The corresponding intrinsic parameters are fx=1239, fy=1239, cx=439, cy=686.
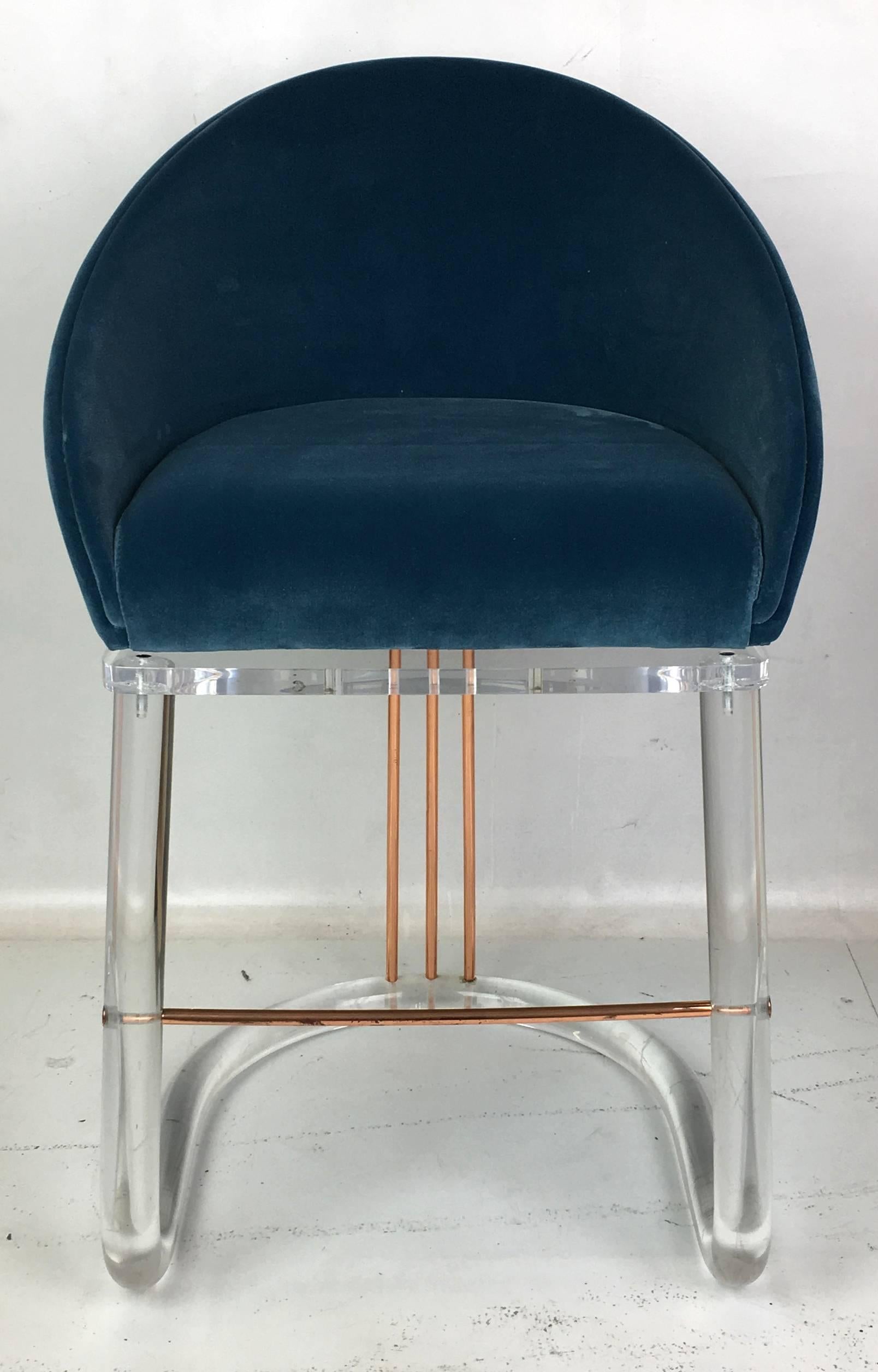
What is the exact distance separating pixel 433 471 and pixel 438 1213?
60cm

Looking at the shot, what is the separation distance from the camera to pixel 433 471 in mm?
833

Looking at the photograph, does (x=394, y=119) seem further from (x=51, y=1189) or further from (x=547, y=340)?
(x=51, y=1189)

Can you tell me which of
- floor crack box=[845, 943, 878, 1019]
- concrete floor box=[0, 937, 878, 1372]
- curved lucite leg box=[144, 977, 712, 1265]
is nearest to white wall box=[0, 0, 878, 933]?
floor crack box=[845, 943, 878, 1019]

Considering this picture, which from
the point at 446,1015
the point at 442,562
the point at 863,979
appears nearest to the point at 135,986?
the point at 446,1015

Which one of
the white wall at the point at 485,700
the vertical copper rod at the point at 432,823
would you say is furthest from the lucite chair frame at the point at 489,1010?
the white wall at the point at 485,700

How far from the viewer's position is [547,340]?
1145mm

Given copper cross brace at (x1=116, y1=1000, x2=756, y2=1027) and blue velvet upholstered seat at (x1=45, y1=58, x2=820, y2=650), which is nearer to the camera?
blue velvet upholstered seat at (x1=45, y1=58, x2=820, y2=650)

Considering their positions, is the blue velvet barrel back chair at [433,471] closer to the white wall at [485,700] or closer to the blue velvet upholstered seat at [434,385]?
the blue velvet upholstered seat at [434,385]

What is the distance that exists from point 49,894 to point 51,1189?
58 cm

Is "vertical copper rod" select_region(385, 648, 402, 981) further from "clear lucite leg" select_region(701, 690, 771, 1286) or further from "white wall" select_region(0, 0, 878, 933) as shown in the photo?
"clear lucite leg" select_region(701, 690, 771, 1286)

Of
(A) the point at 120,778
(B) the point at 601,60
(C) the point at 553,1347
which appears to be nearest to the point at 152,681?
(A) the point at 120,778

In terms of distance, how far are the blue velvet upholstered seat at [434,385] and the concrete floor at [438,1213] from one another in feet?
1.61

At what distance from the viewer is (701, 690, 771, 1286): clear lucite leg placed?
0.89 m

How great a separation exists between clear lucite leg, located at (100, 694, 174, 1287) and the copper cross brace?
40 mm
